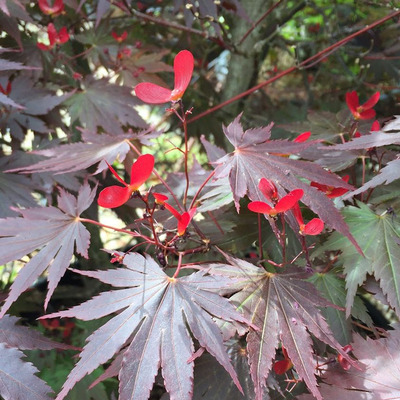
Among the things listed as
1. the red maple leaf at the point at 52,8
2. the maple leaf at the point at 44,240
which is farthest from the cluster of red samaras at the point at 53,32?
the maple leaf at the point at 44,240

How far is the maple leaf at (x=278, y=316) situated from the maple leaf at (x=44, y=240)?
0.71 feet

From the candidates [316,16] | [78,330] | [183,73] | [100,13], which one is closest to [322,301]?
[183,73]

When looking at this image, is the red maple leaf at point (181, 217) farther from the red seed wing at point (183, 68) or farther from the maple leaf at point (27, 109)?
the maple leaf at point (27, 109)

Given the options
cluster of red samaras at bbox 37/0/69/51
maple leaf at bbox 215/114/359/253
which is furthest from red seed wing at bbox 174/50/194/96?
cluster of red samaras at bbox 37/0/69/51

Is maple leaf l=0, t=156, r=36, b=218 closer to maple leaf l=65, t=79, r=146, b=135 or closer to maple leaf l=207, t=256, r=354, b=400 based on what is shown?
maple leaf l=65, t=79, r=146, b=135

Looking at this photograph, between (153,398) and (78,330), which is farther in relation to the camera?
(78,330)

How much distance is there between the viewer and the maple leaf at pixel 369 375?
581 mm

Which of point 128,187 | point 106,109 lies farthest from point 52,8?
point 128,187

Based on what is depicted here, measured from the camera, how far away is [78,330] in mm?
1694

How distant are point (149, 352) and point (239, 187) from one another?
0.24 meters

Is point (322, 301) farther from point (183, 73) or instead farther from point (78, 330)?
point (78, 330)

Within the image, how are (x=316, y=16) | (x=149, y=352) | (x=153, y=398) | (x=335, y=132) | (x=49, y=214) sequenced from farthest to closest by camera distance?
(x=316, y=16)
(x=153, y=398)
(x=335, y=132)
(x=49, y=214)
(x=149, y=352)

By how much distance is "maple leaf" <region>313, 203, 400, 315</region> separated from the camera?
61 cm

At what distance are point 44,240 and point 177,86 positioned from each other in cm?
30
